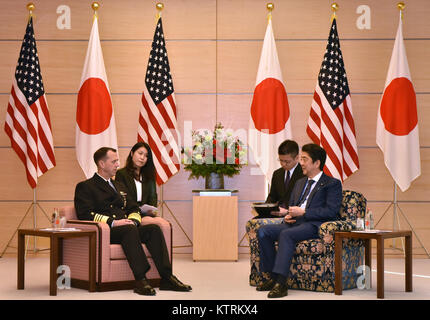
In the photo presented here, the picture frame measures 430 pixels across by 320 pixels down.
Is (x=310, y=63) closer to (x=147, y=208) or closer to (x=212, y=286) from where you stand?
(x=147, y=208)

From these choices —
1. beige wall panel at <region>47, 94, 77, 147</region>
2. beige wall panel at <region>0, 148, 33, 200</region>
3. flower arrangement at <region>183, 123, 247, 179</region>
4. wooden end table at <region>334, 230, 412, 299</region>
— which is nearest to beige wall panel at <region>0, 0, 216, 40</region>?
beige wall panel at <region>47, 94, 77, 147</region>

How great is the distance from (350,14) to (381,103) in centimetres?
135

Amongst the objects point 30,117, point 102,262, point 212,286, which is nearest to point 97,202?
point 102,262

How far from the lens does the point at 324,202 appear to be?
5242mm

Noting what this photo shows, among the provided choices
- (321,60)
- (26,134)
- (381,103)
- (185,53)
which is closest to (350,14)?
(321,60)

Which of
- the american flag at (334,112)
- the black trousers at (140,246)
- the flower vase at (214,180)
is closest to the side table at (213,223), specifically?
the flower vase at (214,180)

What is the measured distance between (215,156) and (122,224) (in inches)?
95.8

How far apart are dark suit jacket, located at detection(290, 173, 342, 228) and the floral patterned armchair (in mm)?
95

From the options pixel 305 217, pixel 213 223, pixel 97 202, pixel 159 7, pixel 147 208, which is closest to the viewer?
pixel 305 217

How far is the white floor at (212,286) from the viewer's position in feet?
15.7

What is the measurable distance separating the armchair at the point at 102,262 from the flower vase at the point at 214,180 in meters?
2.12

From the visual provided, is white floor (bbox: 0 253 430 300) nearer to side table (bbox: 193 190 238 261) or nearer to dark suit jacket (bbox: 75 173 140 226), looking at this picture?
side table (bbox: 193 190 238 261)

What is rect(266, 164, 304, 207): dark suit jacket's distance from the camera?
6121 mm

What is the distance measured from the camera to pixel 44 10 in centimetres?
800
